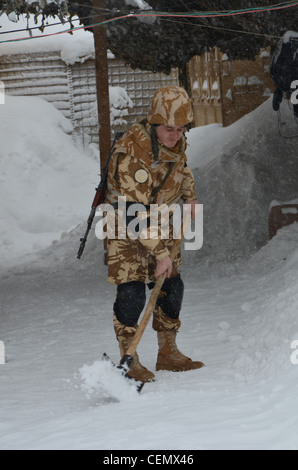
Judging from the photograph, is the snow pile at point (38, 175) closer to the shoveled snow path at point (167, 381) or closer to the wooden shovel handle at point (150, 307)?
the shoveled snow path at point (167, 381)

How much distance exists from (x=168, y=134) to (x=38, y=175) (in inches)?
456

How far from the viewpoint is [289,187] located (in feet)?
30.7

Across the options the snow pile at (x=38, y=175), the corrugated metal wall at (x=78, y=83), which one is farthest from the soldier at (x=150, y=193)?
the corrugated metal wall at (x=78, y=83)

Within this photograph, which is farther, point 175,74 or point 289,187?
point 175,74

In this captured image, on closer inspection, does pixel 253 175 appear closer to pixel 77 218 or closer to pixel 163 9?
pixel 163 9

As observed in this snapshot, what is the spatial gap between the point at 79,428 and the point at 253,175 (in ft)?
21.9

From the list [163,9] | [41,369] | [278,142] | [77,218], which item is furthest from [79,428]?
[77,218]

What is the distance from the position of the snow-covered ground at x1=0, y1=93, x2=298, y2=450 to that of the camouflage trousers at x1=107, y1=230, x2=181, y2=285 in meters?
0.53

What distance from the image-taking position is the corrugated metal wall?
55.3ft

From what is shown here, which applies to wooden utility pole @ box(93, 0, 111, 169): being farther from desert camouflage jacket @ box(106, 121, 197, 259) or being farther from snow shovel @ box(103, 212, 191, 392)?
snow shovel @ box(103, 212, 191, 392)

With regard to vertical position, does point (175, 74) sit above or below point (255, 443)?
above

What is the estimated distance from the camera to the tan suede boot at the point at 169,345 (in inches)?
173

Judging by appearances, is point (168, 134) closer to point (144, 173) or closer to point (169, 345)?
point (144, 173)

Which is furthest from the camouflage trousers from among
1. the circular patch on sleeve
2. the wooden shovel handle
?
the circular patch on sleeve
